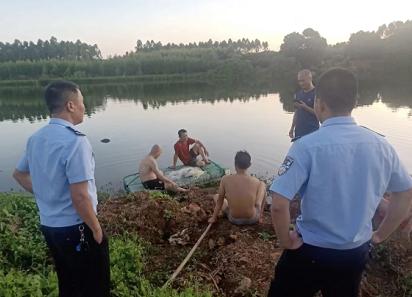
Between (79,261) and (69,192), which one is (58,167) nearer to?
(69,192)

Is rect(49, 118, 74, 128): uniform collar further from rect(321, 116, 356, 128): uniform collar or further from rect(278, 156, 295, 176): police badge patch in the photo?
rect(321, 116, 356, 128): uniform collar

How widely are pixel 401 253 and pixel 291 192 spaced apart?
338 centimetres

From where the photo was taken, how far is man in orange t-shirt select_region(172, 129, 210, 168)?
9.53 meters

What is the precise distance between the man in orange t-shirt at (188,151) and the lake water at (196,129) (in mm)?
1798

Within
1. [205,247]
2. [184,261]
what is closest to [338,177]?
[184,261]

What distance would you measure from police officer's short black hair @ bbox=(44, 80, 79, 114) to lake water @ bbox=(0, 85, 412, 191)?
7.44 m

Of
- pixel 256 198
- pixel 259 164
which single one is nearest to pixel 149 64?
pixel 259 164

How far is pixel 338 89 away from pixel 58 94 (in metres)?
1.90

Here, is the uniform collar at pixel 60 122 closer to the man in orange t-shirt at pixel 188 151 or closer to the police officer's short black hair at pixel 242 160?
the police officer's short black hair at pixel 242 160

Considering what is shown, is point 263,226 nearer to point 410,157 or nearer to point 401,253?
point 401,253

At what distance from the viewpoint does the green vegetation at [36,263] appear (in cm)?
347

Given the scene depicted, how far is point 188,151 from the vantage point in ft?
31.7

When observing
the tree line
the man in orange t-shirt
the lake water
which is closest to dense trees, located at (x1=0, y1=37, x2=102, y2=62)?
the tree line

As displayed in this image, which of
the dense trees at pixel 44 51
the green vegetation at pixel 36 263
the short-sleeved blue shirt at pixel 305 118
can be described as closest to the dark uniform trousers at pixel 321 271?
the green vegetation at pixel 36 263
